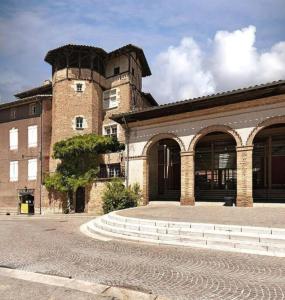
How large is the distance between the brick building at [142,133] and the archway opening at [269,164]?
66 millimetres

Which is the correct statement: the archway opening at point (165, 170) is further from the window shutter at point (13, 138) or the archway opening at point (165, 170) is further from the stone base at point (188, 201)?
the window shutter at point (13, 138)

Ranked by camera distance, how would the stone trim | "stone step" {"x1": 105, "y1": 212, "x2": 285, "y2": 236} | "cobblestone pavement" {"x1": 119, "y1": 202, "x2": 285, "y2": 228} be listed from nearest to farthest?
1. "stone step" {"x1": 105, "y1": 212, "x2": 285, "y2": 236}
2. "cobblestone pavement" {"x1": 119, "y1": 202, "x2": 285, "y2": 228}
3. the stone trim

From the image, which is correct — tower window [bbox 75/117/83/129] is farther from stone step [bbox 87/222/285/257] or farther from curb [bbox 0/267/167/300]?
curb [bbox 0/267/167/300]

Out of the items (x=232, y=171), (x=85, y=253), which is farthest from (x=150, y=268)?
(x=232, y=171)

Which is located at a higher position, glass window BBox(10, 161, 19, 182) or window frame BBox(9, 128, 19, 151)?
window frame BBox(9, 128, 19, 151)

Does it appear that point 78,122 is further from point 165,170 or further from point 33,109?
point 165,170

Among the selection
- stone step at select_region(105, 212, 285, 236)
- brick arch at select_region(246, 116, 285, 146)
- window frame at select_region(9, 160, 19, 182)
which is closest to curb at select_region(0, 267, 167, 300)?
stone step at select_region(105, 212, 285, 236)

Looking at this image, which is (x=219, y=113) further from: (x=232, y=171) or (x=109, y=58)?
(x=109, y=58)

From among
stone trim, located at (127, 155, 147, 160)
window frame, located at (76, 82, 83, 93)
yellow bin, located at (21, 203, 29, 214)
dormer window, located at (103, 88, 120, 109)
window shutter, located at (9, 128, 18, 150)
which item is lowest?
yellow bin, located at (21, 203, 29, 214)

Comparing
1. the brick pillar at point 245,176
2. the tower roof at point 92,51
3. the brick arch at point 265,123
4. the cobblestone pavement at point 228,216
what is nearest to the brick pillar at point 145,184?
the cobblestone pavement at point 228,216

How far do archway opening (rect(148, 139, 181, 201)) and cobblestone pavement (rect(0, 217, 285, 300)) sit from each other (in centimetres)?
1381

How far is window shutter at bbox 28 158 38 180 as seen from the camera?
101ft

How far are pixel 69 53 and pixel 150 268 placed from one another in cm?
2553

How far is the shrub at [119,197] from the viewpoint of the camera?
67.4 ft
